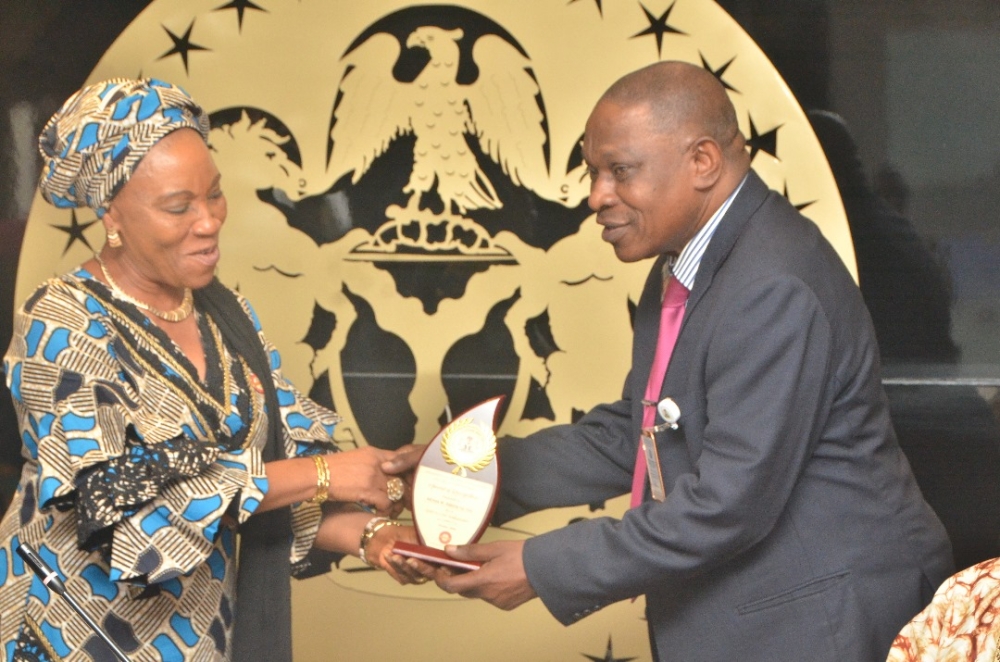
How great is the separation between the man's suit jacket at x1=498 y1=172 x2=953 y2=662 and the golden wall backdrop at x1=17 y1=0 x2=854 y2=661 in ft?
4.13

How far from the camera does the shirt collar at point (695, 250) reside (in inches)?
90.1

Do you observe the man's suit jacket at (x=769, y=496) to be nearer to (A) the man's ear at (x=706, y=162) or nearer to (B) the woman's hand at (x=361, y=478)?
(A) the man's ear at (x=706, y=162)

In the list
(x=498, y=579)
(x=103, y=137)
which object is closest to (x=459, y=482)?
(x=498, y=579)

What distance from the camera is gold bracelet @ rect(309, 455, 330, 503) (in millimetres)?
2422

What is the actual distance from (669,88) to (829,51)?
1260 mm

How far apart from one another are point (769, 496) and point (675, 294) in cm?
47

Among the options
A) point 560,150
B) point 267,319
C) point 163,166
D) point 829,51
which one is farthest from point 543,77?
point 163,166

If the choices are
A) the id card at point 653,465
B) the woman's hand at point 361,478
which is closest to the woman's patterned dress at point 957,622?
the id card at point 653,465

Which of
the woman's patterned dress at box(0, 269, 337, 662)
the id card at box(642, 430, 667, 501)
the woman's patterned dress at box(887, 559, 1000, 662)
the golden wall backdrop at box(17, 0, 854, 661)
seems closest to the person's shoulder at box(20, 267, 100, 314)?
the woman's patterned dress at box(0, 269, 337, 662)

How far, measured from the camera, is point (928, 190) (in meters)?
3.33

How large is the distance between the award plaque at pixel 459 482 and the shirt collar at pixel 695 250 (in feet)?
1.59

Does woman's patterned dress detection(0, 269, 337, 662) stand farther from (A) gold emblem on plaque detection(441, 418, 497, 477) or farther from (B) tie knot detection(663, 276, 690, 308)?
(B) tie knot detection(663, 276, 690, 308)

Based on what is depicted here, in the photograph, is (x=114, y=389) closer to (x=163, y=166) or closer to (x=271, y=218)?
(x=163, y=166)

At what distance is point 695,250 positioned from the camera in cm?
232
